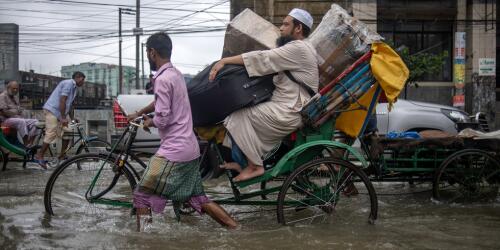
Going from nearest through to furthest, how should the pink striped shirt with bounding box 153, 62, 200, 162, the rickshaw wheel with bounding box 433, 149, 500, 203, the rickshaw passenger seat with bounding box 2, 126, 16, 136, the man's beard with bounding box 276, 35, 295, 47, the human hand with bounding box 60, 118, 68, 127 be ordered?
the pink striped shirt with bounding box 153, 62, 200, 162 < the man's beard with bounding box 276, 35, 295, 47 < the rickshaw wheel with bounding box 433, 149, 500, 203 < the human hand with bounding box 60, 118, 68, 127 < the rickshaw passenger seat with bounding box 2, 126, 16, 136

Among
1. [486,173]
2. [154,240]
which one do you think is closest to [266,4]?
[486,173]

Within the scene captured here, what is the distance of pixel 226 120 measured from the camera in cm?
462

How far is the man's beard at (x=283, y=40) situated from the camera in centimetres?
477

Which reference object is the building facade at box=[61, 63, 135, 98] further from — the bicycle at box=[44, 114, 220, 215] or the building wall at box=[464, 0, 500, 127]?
the bicycle at box=[44, 114, 220, 215]

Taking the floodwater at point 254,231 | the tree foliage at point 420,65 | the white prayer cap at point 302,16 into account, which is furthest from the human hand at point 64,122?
the tree foliage at point 420,65

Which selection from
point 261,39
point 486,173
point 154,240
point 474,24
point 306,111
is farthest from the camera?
point 474,24

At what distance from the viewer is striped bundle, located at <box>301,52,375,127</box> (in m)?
4.70

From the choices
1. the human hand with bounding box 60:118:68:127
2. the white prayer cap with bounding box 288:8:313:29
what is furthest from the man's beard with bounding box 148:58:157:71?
the human hand with bounding box 60:118:68:127

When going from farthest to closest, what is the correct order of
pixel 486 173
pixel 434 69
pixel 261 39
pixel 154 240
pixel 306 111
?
pixel 434 69 < pixel 486 173 < pixel 261 39 < pixel 306 111 < pixel 154 240

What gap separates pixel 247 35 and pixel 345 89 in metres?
1.05

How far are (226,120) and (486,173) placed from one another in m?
3.16

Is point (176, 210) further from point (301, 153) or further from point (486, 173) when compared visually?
point (486, 173)

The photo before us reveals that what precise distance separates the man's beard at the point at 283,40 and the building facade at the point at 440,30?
15.4 meters

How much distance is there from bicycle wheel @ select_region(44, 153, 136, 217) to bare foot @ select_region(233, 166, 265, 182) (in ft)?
3.42
